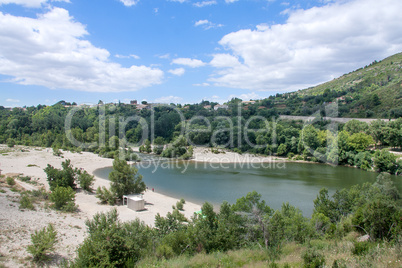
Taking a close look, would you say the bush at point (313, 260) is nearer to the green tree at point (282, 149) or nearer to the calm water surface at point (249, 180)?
the calm water surface at point (249, 180)

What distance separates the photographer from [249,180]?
3594 centimetres

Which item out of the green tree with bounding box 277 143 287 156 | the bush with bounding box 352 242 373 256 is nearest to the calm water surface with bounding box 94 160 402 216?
the green tree with bounding box 277 143 287 156

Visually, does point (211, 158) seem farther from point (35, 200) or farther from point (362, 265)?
point (362, 265)

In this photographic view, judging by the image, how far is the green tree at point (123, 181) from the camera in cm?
2454

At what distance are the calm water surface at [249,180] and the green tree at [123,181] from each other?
557 cm

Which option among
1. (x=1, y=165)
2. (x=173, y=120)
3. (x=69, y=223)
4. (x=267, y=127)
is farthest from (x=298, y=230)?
(x=173, y=120)

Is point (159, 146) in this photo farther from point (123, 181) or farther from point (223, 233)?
point (223, 233)

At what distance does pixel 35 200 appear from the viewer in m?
19.5

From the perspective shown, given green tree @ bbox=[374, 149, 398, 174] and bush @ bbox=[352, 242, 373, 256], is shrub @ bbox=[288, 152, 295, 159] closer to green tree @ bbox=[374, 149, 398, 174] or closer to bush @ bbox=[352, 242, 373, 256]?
green tree @ bbox=[374, 149, 398, 174]

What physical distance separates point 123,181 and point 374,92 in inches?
3174

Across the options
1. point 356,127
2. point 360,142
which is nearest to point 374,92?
point 356,127

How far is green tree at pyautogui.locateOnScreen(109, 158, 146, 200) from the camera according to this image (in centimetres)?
2454

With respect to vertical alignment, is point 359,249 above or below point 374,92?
below

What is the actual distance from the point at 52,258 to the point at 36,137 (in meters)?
69.1
